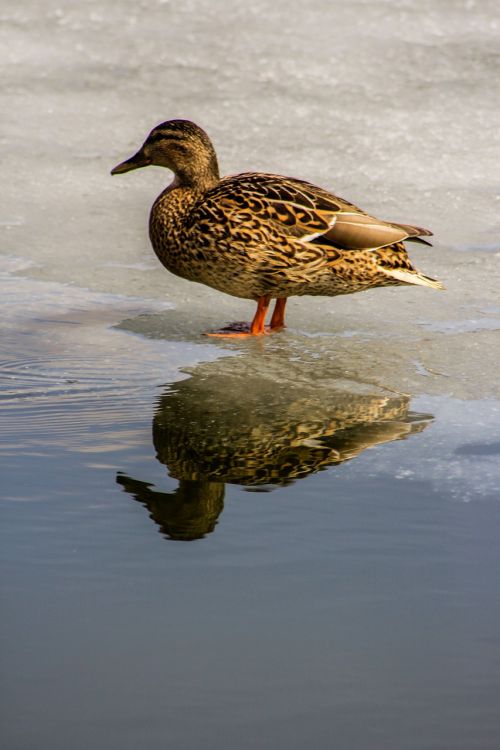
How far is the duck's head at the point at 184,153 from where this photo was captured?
5.72 m

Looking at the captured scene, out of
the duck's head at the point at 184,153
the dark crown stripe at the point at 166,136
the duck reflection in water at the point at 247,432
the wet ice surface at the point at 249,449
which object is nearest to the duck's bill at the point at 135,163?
the duck's head at the point at 184,153

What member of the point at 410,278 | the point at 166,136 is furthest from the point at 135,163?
the point at 410,278

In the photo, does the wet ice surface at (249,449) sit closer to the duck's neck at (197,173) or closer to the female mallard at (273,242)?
the female mallard at (273,242)

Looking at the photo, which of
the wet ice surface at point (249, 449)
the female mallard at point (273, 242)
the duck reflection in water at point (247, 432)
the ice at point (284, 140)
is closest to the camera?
the wet ice surface at point (249, 449)

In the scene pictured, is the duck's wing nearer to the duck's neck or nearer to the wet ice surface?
the duck's neck

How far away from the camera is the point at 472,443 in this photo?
3.90 metres

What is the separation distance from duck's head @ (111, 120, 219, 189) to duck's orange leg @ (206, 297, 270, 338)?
2.35ft

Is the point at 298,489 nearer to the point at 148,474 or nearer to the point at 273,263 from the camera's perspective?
the point at 148,474

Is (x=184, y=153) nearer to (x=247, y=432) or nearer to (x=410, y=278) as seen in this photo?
(x=410, y=278)

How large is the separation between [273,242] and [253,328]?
0.38m

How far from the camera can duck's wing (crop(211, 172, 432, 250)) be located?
529 cm

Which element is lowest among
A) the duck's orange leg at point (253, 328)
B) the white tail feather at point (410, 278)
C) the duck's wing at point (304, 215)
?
the duck's orange leg at point (253, 328)

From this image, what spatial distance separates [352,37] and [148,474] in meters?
6.97

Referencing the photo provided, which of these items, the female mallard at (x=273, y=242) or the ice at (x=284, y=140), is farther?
the ice at (x=284, y=140)
